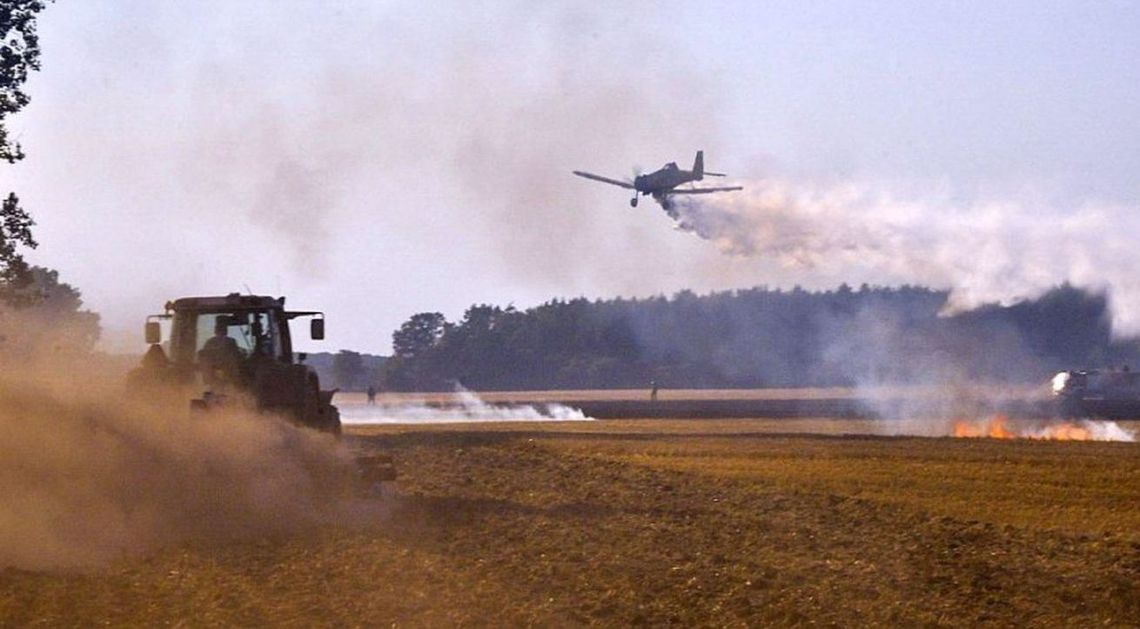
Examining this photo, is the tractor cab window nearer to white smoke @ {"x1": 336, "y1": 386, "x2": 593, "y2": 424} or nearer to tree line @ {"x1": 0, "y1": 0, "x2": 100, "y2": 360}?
tree line @ {"x1": 0, "y1": 0, "x2": 100, "y2": 360}

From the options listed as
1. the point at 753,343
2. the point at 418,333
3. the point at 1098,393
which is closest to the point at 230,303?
the point at 1098,393

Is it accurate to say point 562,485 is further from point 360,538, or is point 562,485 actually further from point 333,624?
point 333,624

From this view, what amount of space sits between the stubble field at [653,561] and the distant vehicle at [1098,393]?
1709 inches

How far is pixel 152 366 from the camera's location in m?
28.5

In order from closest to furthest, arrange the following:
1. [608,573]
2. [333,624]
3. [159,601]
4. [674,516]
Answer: [333,624], [159,601], [608,573], [674,516]

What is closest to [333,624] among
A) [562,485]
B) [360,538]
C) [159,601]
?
[159,601]

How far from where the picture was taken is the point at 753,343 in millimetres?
140875

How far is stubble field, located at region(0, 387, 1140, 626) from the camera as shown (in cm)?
1642

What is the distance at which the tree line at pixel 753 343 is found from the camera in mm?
91169

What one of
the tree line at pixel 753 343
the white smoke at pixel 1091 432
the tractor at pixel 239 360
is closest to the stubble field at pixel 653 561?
the tractor at pixel 239 360

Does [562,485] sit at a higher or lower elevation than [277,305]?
lower

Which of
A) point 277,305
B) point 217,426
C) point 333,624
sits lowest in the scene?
point 333,624

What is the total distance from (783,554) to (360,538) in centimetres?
588

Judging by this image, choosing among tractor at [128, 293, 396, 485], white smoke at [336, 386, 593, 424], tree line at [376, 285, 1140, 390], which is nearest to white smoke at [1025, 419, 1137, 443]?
tree line at [376, 285, 1140, 390]
